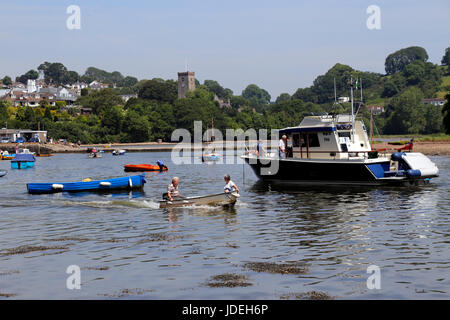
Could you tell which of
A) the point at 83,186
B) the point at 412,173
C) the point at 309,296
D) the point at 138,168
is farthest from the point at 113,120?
the point at 309,296

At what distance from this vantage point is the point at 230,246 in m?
20.6

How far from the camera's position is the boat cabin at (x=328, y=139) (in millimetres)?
40844

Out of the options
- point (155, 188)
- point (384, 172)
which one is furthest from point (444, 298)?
point (155, 188)

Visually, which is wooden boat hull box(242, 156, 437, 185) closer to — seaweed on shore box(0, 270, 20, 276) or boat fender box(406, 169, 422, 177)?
boat fender box(406, 169, 422, 177)

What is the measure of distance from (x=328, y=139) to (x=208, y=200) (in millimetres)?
14422

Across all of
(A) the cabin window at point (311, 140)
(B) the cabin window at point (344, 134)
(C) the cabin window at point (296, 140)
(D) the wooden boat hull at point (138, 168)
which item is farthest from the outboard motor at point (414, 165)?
(D) the wooden boat hull at point (138, 168)

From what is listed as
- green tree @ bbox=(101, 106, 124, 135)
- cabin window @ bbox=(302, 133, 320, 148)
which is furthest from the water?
green tree @ bbox=(101, 106, 124, 135)

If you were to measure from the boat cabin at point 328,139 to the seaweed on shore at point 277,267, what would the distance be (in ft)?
77.5

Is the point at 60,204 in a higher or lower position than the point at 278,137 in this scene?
lower

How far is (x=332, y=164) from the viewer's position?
4056 cm

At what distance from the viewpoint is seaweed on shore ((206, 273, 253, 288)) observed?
49.9 ft

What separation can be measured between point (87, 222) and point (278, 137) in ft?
68.8

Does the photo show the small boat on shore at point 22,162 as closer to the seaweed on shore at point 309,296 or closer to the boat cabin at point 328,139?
the boat cabin at point 328,139
